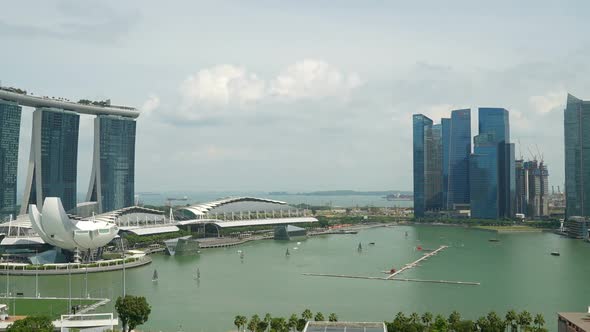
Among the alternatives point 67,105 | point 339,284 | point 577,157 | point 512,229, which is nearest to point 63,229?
point 339,284

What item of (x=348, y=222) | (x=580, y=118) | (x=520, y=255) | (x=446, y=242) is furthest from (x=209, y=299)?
(x=580, y=118)

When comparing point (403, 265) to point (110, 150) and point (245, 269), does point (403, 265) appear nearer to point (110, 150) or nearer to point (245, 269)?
point (245, 269)

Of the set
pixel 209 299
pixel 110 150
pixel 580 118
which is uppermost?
pixel 580 118

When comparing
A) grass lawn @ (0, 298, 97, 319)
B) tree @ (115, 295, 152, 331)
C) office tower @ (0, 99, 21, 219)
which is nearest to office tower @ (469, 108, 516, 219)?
office tower @ (0, 99, 21, 219)

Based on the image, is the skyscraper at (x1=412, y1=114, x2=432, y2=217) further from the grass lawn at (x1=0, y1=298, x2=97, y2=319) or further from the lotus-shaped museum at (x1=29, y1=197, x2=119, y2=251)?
the grass lawn at (x1=0, y1=298, x2=97, y2=319)

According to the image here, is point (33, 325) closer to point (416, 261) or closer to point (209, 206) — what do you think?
point (416, 261)

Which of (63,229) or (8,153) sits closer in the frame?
(63,229)

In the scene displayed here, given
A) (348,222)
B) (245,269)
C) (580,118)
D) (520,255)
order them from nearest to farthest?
(245,269)
(520,255)
(580,118)
(348,222)
